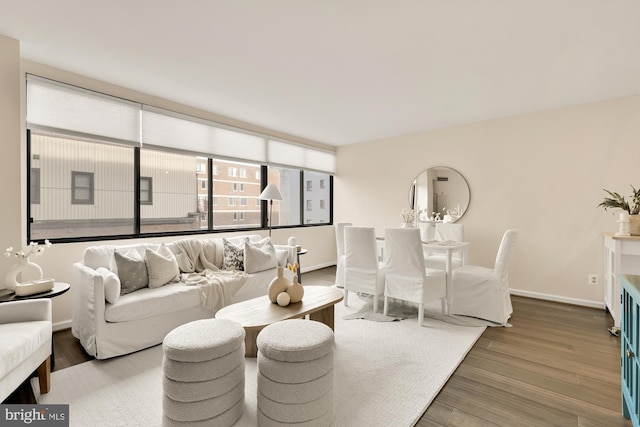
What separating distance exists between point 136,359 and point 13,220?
154 centimetres

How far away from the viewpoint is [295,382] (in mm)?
1636

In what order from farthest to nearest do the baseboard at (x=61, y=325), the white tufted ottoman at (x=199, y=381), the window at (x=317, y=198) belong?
the window at (x=317, y=198) → the baseboard at (x=61, y=325) → the white tufted ottoman at (x=199, y=381)

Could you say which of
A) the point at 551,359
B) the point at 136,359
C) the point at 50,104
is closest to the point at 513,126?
the point at 551,359

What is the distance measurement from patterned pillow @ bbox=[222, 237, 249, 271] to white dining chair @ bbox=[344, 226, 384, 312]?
130 centimetres

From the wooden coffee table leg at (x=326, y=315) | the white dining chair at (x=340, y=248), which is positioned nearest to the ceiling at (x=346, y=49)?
the white dining chair at (x=340, y=248)

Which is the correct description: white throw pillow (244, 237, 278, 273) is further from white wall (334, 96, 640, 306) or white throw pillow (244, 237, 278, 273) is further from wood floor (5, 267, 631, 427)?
white wall (334, 96, 640, 306)

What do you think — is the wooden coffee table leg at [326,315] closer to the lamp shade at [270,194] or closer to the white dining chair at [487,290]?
the white dining chair at [487,290]

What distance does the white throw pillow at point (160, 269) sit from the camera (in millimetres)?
2994

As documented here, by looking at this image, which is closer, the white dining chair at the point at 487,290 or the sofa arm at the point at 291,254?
the white dining chair at the point at 487,290

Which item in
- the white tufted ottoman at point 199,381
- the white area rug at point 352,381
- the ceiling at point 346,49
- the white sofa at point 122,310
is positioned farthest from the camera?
the white sofa at point 122,310

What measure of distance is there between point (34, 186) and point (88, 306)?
1440 millimetres

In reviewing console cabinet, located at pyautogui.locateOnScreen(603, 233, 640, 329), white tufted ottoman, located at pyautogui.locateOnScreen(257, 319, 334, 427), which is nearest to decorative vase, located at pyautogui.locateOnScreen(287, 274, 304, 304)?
white tufted ottoman, located at pyautogui.locateOnScreen(257, 319, 334, 427)

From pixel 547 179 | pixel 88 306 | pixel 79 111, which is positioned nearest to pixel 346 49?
pixel 79 111

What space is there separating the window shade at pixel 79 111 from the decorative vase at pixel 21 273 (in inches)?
53.6
